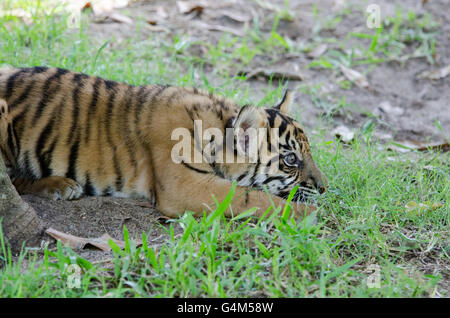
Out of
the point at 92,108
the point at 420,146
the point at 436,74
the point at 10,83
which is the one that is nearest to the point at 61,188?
the point at 92,108

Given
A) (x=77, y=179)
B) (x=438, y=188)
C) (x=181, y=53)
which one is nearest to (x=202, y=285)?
(x=77, y=179)

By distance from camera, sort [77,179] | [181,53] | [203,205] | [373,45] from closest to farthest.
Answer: [203,205]
[77,179]
[181,53]
[373,45]

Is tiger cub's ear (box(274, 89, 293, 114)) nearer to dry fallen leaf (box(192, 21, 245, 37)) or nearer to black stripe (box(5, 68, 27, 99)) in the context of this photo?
black stripe (box(5, 68, 27, 99))

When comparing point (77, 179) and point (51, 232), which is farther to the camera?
point (77, 179)

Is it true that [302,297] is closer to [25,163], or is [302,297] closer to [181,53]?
[25,163]

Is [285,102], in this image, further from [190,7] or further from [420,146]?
[190,7]

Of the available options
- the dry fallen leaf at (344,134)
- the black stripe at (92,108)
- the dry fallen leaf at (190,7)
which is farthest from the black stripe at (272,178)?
the dry fallen leaf at (190,7)

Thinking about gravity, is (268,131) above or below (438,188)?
above

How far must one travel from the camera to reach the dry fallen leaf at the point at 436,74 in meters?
6.88

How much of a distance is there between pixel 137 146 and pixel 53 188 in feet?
2.21

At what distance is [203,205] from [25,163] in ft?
4.57

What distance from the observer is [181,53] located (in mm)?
6539

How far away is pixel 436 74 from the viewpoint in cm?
693

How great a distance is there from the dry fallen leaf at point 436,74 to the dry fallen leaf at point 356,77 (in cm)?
74
